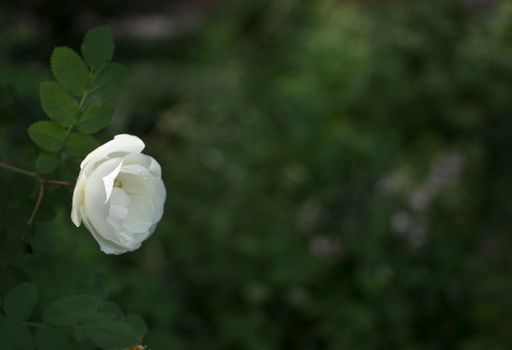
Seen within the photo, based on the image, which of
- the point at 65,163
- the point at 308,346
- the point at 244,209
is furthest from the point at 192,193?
the point at 65,163

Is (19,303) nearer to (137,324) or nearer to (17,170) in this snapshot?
(137,324)

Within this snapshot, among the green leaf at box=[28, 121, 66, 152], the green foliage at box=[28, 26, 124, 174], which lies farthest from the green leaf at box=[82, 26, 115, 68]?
the green leaf at box=[28, 121, 66, 152]

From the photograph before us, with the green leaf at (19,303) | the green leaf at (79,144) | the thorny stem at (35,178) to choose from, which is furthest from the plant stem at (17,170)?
the green leaf at (19,303)

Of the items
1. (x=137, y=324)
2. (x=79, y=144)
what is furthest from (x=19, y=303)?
(x=79, y=144)

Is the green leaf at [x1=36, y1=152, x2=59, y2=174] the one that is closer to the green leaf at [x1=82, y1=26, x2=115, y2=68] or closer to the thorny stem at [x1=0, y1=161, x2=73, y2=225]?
the thorny stem at [x1=0, y1=161, x2=73, y2=225]

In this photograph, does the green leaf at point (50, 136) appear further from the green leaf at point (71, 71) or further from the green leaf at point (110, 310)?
the green leaf at point (110, 310)
